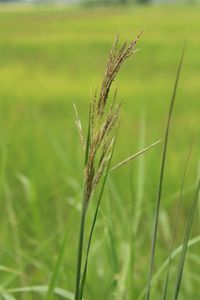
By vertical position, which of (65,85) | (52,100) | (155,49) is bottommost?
(52,100)

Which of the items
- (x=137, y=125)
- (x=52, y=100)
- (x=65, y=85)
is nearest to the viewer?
(x=137, y=125)

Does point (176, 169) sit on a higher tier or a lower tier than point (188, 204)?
higher

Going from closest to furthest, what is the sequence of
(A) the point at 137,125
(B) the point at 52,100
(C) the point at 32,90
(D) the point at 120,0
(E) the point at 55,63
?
(A) the point at 137,125
(B) the point at 52,100
(C) the point at 32,90
(E) the point at 55,63
(D) the point at 120,0

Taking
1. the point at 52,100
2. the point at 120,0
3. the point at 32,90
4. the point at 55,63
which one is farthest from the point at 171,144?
the point at 120,0

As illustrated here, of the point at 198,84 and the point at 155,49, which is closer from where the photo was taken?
the point at 198,84

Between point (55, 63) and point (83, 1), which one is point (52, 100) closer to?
point (55, 63)

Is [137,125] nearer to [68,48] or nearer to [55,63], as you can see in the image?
[55,63]
